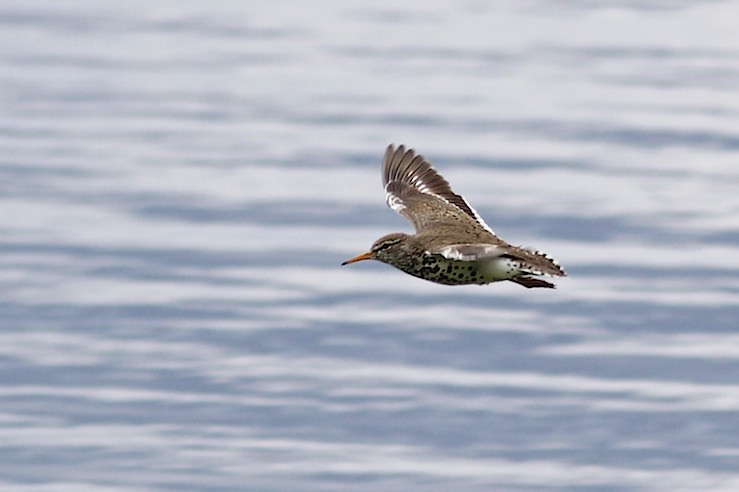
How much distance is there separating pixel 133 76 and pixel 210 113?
266 centimetres

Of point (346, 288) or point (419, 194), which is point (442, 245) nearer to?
point (419, 194)

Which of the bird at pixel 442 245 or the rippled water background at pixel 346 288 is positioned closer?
the bird at pixel 442 245

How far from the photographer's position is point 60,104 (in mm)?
33406

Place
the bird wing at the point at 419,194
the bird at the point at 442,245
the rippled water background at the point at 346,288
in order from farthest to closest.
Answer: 1. the rippled water background at the point at 346,288
2. the bird wing at the point at 419,194
3. the bird at the point at 442,245

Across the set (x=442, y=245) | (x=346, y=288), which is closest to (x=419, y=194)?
(x=442, y=245)

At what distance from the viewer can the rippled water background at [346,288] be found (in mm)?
25281

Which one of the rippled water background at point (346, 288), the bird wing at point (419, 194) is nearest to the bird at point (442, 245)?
the bird wing at point (419, 194)

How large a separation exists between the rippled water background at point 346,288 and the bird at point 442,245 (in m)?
4.35

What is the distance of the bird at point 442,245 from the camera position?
54.6 ft

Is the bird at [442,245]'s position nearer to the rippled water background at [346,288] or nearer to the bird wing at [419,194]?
the bird wing at [419,194]

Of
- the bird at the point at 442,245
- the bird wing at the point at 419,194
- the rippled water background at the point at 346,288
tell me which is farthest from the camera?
the rippled water background at the point at 346,288

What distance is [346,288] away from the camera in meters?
28.1

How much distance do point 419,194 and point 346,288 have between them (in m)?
8.20

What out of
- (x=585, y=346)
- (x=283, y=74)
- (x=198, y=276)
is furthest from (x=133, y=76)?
(x=585, y=346)
